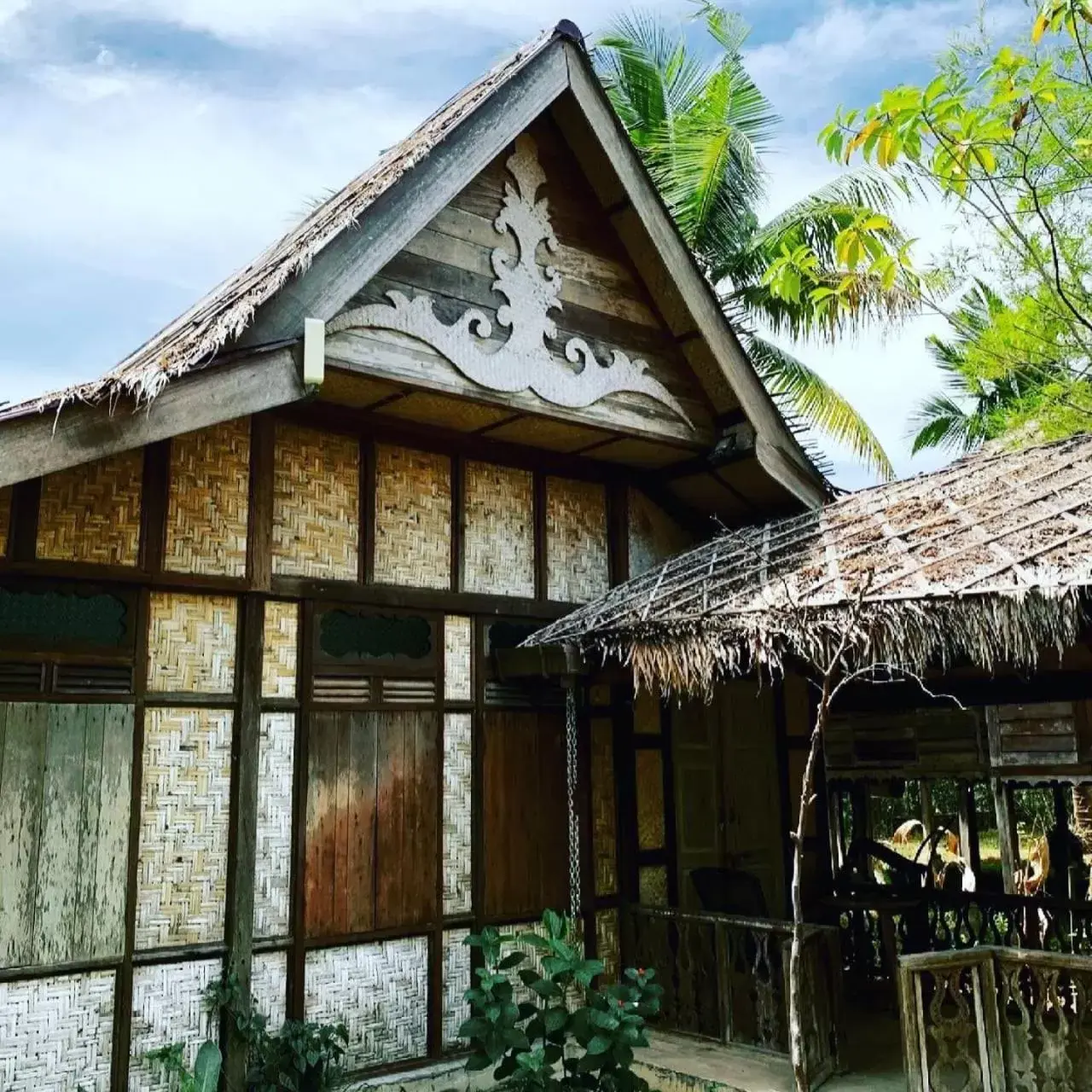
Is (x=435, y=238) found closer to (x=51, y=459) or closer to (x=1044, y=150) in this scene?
(x=51, y=459)

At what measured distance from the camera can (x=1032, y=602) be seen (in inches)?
168

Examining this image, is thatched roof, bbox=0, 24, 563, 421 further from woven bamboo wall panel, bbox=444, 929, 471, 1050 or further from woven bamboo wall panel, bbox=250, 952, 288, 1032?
woven bamboo wall panel, bbox=444, 929, 471, 1050

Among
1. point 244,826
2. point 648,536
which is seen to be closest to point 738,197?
point 648,536

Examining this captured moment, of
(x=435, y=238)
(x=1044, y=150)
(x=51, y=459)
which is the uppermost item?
(x=1044, y=150)

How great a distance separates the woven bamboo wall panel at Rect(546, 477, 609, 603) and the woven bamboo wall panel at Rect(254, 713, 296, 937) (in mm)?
2022

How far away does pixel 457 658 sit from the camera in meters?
6.15

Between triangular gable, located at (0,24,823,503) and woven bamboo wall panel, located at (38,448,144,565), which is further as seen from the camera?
woven bamboo wall panel, located at (38,448,144,565)

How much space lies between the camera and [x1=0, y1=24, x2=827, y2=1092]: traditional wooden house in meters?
4.68

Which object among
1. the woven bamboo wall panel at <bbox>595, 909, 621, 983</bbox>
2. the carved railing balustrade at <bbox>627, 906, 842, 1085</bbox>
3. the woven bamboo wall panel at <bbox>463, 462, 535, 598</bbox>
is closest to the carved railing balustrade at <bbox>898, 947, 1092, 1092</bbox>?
the carved railing balustrade at <bbox>627, 906, 842, 1085</bbox>

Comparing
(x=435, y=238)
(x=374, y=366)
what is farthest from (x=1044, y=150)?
(x=374, y=366)

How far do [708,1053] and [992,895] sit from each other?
2.45 metres

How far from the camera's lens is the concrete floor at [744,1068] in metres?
5.28

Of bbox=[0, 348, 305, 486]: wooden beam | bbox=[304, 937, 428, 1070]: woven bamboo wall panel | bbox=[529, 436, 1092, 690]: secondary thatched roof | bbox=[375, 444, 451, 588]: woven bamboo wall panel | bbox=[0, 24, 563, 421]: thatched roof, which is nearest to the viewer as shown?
bbox=[0, 348, 305, 486]: wooden beam

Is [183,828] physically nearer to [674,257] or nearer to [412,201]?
[412,201]
